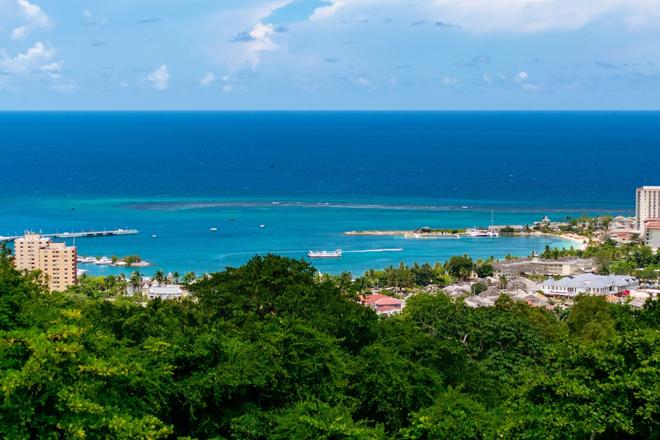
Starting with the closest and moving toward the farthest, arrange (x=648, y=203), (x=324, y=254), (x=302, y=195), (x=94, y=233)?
(x=324, y=254), (x=94, y=233), (x=648, y=203), (x=302, y=195)

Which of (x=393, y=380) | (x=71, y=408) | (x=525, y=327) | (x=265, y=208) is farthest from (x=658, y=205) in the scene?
(x=71, y=408)

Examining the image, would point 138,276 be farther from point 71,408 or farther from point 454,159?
point 454,159

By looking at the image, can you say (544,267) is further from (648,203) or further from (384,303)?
(648,203)

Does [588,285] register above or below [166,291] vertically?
below

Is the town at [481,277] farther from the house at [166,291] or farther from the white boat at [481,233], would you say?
the white boat at [481,233]

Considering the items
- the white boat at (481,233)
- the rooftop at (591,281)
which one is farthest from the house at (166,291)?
the white boat at (481,233)

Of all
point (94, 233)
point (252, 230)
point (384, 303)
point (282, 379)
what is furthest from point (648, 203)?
point (282, 379)

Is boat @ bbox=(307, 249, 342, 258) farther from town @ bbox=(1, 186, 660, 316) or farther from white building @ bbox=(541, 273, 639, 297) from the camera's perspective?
white building @ bbox=(541, 273, 639, 297)
